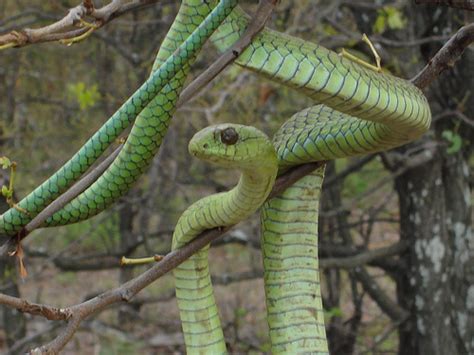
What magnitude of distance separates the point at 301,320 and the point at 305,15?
10.4 feet

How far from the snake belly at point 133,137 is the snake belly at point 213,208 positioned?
117 mm

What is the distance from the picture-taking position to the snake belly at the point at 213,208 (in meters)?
1.39

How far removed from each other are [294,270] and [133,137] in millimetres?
591

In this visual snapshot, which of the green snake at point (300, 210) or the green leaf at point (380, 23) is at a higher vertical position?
the green leaf at point (380, 23)

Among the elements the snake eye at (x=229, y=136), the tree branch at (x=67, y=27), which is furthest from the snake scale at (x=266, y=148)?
the tree branch at (x=67, y=27)

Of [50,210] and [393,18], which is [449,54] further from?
[393,18]

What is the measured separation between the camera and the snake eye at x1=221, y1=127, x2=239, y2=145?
4.57 feet

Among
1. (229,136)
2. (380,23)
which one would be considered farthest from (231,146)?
(380,23)

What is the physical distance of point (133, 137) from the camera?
154 cm

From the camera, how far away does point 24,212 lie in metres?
1.49

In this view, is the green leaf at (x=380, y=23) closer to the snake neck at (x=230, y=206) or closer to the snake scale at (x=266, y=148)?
the snake scale at (x=266, y=148)

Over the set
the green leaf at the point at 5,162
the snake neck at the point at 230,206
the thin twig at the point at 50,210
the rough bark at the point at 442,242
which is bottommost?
the thin twig at the point at 50,210

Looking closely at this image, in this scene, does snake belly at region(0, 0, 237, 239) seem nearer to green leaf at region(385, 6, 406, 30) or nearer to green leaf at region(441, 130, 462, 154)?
green leaf at region(441, 130, 462, 154)

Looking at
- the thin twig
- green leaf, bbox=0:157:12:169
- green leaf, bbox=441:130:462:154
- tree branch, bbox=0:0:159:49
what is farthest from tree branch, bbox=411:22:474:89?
green leaf, bbox=441:130:462:154
